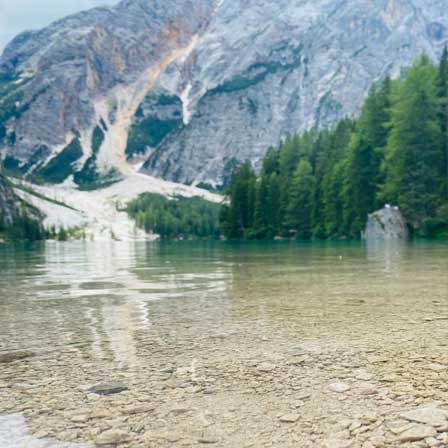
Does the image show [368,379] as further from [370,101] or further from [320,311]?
[370,101]

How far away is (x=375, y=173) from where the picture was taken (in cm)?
5881

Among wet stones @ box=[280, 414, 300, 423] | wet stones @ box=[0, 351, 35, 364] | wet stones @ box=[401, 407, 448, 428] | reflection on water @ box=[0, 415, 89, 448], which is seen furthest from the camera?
wet stones @ box=[0, 351, 35, 364]

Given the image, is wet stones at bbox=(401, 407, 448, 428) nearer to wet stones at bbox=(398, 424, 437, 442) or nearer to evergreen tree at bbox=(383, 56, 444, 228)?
wet stones at bbox=(398, 424, 437, 442)

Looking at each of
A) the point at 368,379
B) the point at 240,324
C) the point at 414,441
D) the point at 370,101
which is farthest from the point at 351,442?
the point at 370,101

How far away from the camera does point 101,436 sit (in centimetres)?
285

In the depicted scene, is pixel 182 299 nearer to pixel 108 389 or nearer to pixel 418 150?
pixel 108 389

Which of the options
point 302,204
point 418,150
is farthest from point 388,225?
point 302,204

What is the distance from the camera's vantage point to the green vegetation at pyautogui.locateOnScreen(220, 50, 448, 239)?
49.1 metres

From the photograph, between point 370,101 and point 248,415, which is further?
point 370,101

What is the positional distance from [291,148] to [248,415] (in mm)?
91366

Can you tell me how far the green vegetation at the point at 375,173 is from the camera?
161ft

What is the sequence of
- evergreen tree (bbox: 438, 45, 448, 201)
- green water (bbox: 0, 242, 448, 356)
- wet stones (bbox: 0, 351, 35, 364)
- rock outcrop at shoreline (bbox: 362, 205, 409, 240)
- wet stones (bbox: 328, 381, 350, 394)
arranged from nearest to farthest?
1. wet stones (bbox: 328, 381, 350, 394)
2. wet stones (bbox: 0, 351, 35, 364)
3. green water (bbox: 0, 242, 448, 356)
4. evergreen tree (bbox: 438, 45, 448, 201)
5. rock outcrop at shoreline (bbox: 362, 205, 409, 240)

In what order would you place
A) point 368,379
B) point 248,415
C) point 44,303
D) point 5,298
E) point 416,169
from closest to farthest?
point 248,415 < point 368,379 < point 44,303 < point 5,298 < point 416,169

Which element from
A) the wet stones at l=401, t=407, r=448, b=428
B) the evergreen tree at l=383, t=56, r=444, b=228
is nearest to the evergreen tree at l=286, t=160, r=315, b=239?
the evergreen tree at l=383, t=56, r=444, b=228
